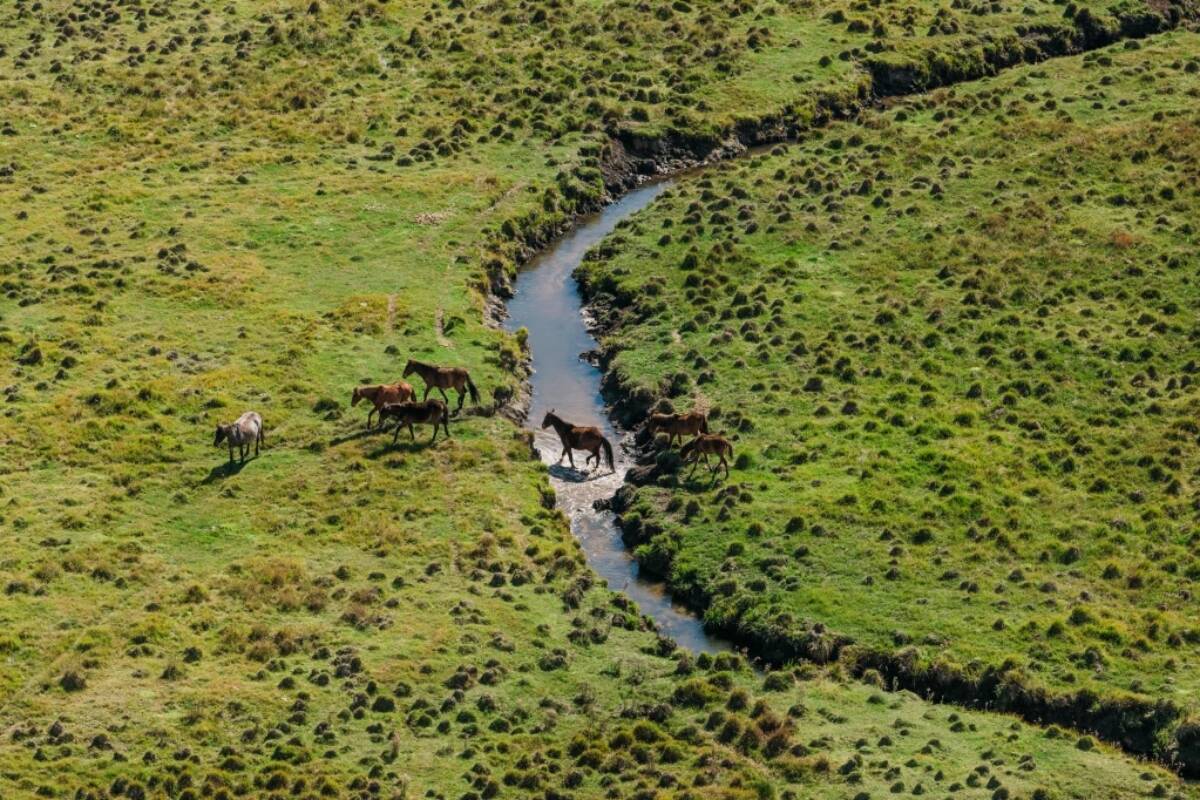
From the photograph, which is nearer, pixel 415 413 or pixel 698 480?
pixel 698 480

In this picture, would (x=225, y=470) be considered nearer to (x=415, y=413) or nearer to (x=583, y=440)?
(x=415, y=413)

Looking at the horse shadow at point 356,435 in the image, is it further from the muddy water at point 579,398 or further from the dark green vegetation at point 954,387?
the dark green vegetation at point 954,387

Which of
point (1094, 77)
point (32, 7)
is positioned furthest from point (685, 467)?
point (32, 7)

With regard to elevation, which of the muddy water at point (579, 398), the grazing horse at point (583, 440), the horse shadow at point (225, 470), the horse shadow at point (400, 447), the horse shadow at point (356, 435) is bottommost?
the muddy water at point (579, 398)

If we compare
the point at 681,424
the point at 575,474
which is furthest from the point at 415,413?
the point at 681,424

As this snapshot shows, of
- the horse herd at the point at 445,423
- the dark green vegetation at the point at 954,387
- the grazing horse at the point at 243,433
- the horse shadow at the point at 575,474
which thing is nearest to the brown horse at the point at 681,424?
the horse herd at the point at 445,423

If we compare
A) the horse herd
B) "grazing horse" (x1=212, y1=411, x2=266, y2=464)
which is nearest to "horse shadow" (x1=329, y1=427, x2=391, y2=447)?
the horse herd

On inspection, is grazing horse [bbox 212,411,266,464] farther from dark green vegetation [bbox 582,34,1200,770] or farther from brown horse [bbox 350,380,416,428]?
dark green vegetation [bbox 582,34,1200,770]
